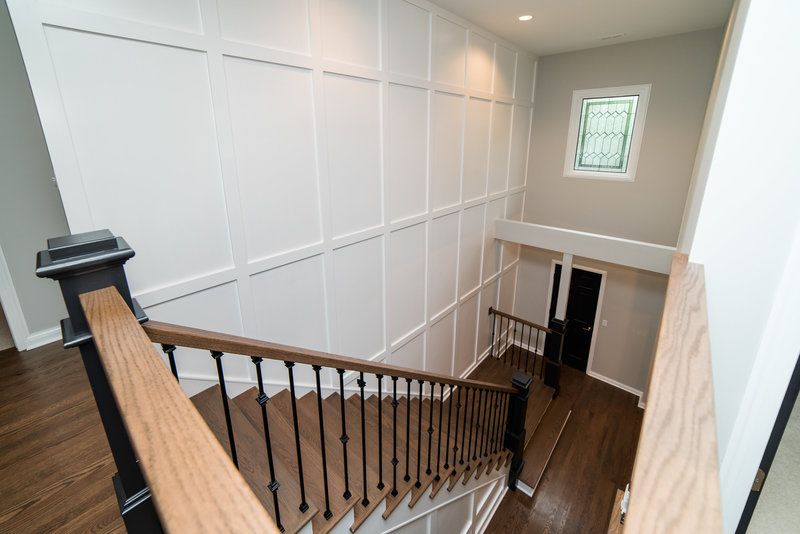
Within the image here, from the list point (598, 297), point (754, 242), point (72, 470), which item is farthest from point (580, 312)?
point (72, 470)

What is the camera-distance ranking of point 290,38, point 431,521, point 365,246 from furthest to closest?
point 365,246 → point 431,521 → point 290,38

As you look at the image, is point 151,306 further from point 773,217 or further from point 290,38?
point 773,217

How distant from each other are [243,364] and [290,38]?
7.31 feet

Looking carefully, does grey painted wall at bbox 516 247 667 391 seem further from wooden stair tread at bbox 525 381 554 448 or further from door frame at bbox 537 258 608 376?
wooden stair tread at bbox 525 381 554 448

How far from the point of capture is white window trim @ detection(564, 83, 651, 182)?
5070 mm

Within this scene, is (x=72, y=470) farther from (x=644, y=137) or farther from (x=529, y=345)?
(x=644, y=137)

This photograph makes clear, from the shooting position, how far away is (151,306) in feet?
6.47

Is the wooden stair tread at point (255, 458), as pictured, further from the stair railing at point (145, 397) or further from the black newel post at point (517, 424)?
the black newel post at point (517, 424)

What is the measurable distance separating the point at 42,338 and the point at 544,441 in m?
5.33

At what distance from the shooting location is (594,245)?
4.84 meters

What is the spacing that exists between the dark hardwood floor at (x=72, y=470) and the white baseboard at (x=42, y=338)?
81mm

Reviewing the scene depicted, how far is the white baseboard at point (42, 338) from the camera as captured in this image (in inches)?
111

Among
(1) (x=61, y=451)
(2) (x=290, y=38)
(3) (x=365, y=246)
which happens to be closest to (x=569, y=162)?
(3) (x=365, y=246)

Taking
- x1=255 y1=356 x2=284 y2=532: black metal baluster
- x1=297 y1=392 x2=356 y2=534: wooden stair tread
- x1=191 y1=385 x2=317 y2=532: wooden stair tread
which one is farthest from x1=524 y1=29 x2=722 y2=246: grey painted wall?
x1=255 y1=356 x2=284 y2=532: black metal baluster
